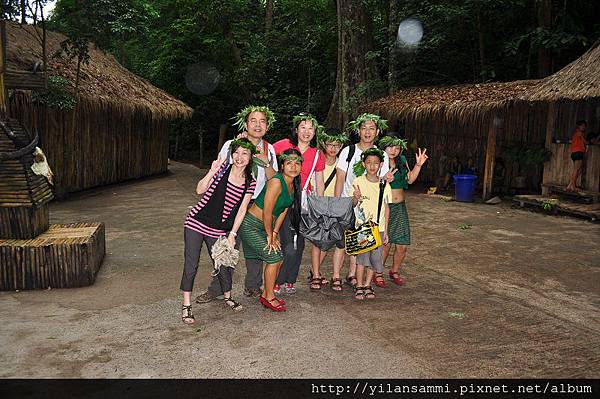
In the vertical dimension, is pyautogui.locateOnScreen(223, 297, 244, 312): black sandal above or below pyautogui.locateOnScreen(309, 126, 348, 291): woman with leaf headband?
below

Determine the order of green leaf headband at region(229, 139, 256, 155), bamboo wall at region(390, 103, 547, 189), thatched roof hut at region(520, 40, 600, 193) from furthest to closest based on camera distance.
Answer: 1. bamboo wall at region(390, 103, 547, 189)
2. thatched roof hut at region(520, 40, 600, 193)
3. green leaf headband at region(229, 139, 256, 155)

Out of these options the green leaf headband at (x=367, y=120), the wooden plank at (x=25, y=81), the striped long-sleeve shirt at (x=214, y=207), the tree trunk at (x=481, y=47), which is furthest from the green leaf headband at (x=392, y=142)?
the tree trunk at (x=481, y=47)

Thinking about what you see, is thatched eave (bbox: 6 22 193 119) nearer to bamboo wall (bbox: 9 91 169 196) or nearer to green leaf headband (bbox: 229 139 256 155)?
bamboo wall (bbox: 9 91 169 196)

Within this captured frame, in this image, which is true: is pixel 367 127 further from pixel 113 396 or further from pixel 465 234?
pixel 465 234

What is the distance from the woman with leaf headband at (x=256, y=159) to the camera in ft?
15.3

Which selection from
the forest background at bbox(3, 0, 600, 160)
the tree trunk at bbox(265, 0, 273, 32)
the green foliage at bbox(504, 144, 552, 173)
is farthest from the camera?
the tree trunk at bbox(265, 0, 273, 32)

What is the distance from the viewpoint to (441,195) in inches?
494

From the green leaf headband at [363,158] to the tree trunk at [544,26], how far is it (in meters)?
11.3

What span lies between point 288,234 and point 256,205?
475mm

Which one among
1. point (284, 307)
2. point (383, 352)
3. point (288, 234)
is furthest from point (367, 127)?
point (383, 352)

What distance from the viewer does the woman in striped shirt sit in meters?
4.35

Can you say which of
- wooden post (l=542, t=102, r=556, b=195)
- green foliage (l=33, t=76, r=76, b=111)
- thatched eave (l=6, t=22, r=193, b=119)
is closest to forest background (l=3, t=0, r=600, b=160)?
thatched eave (l=6, t=22, r=193, b=119)

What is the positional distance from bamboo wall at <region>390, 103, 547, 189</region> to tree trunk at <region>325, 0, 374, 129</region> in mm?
1566

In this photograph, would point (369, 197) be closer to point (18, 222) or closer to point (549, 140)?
point (18, 222)
